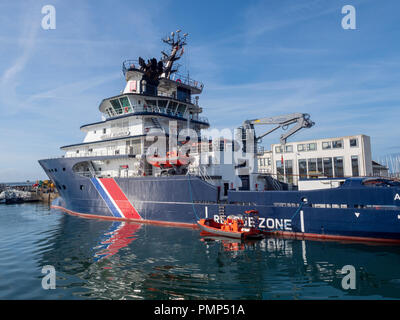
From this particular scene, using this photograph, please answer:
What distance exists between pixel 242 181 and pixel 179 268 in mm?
8837

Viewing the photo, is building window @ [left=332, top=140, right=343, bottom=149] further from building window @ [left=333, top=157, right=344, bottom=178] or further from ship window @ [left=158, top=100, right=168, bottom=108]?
ship window @ [left=158, top=100, right=168, bottom=108]

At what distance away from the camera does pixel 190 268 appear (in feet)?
26.5

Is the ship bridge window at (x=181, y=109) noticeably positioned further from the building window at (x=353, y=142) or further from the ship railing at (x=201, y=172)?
the building window at (x=353, y=142)

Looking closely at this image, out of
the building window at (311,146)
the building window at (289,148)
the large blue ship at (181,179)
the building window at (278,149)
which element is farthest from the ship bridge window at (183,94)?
the building window at (311,146)

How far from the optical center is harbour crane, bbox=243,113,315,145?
14.8 m

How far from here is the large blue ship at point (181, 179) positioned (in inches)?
420

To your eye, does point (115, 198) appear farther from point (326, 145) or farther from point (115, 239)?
point (326, 145)

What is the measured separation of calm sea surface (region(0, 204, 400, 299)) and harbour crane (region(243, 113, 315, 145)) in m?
6.88

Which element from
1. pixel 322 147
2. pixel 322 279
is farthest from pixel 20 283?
pixel 322 147

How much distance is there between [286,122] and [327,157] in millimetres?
15468

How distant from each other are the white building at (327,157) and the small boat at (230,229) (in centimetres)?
1381

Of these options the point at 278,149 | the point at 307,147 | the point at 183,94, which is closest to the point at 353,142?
the point at 307,147

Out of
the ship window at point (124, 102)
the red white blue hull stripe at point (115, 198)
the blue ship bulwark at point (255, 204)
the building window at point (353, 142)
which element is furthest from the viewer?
the building window at point (353, 142)

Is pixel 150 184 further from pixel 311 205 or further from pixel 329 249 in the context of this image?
pixel 329 249
